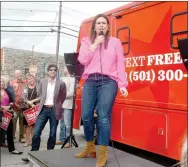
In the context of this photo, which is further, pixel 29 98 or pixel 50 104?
pixel 29 98

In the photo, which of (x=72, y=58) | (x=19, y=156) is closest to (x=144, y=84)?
(x=72, y=58)

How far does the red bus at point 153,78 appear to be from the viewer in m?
4.29

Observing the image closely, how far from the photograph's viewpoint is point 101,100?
3555 mm

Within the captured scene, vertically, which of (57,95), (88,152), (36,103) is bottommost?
(88,152)

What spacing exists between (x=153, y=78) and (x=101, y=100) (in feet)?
4.59

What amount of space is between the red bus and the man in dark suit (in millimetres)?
945

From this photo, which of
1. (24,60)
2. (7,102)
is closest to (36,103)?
(7,102)

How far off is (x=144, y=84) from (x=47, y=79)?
62.5 inches

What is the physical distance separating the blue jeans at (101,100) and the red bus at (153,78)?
1017mm

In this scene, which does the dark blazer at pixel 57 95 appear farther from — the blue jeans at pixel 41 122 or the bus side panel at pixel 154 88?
the bus side panel at pixel 154 88

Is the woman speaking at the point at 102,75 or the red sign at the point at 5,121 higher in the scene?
the woman speaking at the point at 102,75

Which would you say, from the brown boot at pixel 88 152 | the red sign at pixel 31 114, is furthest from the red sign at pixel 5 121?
the brown boot at pixel 88 152

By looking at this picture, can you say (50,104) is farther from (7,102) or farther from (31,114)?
(31,114)

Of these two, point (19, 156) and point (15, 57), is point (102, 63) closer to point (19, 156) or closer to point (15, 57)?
point (19, 156)
